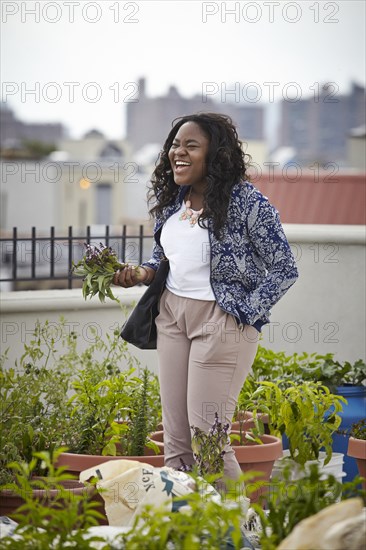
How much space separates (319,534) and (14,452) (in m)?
1.68

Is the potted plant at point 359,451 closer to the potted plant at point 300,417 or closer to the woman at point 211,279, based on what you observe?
the potted plant at point 300,417

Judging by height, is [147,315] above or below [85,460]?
above

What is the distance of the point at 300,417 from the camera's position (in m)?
4.44

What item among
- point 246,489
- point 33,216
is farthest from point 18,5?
point 33,216

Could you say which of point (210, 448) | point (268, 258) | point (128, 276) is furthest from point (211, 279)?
point (210, 448)

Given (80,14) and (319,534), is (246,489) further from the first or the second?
(80,14)

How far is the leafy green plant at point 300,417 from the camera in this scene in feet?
14.0

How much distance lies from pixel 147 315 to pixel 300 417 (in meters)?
0.90

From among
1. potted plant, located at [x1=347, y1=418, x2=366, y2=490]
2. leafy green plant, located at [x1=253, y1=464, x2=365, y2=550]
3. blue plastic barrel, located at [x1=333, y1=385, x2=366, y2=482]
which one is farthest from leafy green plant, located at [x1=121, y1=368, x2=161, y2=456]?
leafy green plant, located at [x1=253, y1=464, x2=365, y2=550]

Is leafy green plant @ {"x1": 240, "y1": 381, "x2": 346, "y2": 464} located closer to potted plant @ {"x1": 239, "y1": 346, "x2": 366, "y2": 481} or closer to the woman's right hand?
potted plant @ {"x1": 239, "y1": 346, "x2": 366, "y2": 481}

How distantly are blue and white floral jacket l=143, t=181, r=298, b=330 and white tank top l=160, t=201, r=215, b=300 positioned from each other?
0.09 ft

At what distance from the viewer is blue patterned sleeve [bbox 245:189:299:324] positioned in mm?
3828

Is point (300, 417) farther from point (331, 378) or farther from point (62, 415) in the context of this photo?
point (62, 415)
